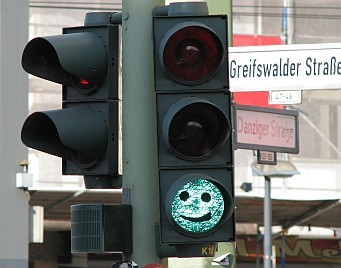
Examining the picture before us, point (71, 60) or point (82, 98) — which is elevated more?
point (71, 60)

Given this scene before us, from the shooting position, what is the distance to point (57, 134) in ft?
18.6

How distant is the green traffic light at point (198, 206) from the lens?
509 centimetres

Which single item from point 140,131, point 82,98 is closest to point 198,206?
point 140,131

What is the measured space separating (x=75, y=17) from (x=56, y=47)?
16.0m

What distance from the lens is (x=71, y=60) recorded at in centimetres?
544

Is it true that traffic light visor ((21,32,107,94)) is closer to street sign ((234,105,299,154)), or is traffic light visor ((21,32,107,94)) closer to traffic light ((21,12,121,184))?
traffic light ((21,12,121,184))

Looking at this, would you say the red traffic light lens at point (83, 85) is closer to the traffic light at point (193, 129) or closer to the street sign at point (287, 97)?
the traffic light at point (193, 129)

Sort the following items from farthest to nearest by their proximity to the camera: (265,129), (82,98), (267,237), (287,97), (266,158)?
(267,237) → (266,158) → (265,129) → (287,97) → (82,98)

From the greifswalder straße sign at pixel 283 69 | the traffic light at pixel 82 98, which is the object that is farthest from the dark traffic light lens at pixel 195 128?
the greifswalder straße sign at pixel 283 69

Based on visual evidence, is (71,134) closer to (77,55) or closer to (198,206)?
(77,55)

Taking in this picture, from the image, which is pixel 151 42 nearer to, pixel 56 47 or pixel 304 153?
pixel 56 47

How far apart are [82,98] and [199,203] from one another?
86cm

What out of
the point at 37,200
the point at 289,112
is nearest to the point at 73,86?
the point at 289,112

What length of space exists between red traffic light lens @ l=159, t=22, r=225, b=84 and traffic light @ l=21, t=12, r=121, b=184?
1.36 ft
